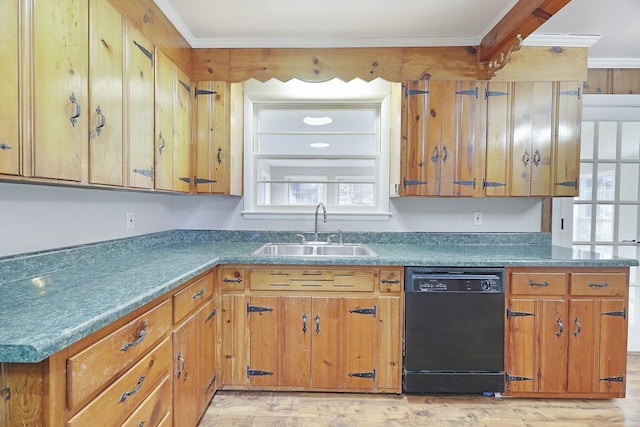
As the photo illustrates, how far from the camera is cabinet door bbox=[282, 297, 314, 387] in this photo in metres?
2.10

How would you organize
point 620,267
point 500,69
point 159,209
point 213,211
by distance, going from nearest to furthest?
point 620,267 < point 500,69 < point 159,209 < point 213,211

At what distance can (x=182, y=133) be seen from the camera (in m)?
2.25

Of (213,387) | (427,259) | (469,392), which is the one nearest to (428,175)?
(427,259)

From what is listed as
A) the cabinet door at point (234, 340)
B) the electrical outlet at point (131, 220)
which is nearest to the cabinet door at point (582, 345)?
the cabinet door at point (234, 340)

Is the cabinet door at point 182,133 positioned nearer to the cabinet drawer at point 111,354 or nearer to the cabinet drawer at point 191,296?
the cabinet drawer at point 191,296

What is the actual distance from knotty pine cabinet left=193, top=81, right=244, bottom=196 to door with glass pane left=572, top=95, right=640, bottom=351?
2.78 meters

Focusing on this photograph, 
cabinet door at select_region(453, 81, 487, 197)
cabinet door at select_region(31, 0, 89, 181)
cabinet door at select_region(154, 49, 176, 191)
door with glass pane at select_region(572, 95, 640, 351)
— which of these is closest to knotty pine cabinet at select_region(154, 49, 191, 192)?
cabinet door at select_region(154, 49, 176, 191)

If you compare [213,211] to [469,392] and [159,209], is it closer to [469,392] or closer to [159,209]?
[159,209]

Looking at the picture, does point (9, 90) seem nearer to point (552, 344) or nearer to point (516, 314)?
point (516, 314)

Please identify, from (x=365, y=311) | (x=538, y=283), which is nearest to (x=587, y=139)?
(x=538, y=283)

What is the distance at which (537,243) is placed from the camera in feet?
8.89

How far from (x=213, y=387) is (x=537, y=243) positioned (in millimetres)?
2639

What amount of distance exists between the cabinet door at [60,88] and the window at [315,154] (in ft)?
5.28

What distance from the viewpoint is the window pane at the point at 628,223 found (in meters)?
2.72
